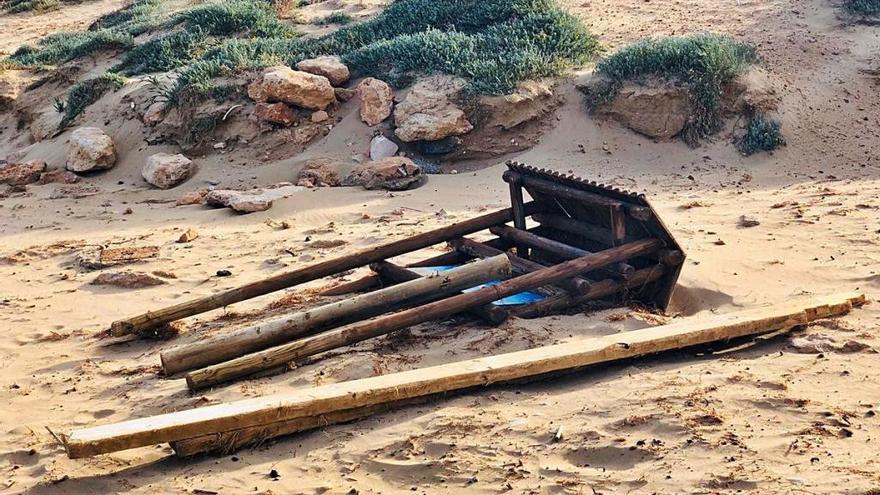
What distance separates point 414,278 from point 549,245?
92cm

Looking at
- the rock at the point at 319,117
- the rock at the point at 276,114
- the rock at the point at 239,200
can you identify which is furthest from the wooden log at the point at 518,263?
the rock at the point at 276,114

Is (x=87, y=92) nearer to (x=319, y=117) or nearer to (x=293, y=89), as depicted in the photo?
(x=293, y=89)

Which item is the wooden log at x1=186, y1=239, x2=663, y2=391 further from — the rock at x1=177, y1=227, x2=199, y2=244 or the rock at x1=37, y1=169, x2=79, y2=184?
the rock at x1=37, y1=169, x2=79, y2=184

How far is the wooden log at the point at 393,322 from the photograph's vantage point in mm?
4914

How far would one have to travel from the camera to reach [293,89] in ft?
36.4

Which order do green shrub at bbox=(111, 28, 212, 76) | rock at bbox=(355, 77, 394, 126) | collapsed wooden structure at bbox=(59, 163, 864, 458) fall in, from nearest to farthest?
collapsed wooden structure at bbox=(59, 163, 864, 458)
rock at bbox=(355, 77, 394, 126)
green shrub at bbox=(111, 28, 212, 76)

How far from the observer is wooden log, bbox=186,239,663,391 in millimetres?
4914

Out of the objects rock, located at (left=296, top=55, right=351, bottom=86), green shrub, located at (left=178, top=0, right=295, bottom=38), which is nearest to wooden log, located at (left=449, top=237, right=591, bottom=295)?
rock, located at (left=296, top=55, right=351, bottom=86)

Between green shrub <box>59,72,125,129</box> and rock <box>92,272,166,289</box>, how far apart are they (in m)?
6.36

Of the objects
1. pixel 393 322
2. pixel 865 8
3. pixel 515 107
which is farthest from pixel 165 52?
pixel 393 322

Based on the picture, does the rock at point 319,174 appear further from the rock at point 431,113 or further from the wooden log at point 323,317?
the wooden log at point 323,317

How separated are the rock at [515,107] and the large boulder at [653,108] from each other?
30.5 inches

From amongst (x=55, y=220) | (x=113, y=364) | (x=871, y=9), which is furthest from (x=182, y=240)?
(x=871, y=9)

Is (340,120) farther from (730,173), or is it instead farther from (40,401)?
(40,401)
